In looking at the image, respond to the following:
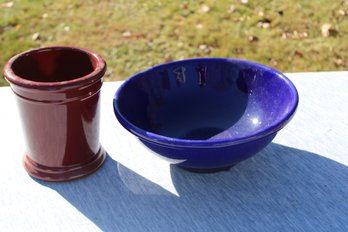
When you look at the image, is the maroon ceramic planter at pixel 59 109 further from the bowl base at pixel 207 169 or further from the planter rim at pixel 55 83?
the bowl base at pixel 207 169

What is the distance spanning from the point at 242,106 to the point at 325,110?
222 mm

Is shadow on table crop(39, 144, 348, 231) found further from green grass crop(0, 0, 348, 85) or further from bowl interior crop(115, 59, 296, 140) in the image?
green grass crop(0, 0, 348, 85)

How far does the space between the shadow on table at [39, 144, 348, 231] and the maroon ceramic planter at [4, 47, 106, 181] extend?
0.04 metres

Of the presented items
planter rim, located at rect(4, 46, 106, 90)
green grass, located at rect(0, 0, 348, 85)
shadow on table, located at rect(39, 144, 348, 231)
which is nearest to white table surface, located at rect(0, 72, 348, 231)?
shadow on table, located at rect(39, 144, 348, 231)

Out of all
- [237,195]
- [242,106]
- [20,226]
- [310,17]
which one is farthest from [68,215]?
[310,17]

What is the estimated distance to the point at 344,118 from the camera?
1.13m

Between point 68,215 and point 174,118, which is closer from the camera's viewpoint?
point 68,215

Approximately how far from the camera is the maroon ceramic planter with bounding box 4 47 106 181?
0.88 metres

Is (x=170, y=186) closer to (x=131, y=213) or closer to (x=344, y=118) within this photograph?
(x=131, y=213)

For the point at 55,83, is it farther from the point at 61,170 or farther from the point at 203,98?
the point at 203,98

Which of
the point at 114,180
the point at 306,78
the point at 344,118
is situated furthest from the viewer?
the point at 306,78

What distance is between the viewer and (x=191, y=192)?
92 centimetres

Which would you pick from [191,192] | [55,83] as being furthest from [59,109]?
[191,192]

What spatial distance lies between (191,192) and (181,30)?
5.55 feet
